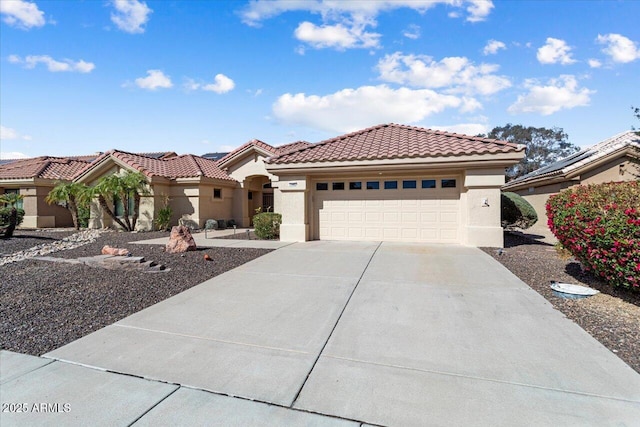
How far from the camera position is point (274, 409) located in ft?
8.91

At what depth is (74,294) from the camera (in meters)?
5.71

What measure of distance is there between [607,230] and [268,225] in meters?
10.6

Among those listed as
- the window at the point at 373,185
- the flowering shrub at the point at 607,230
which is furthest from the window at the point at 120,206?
the flowering shrub at the point at 607,230

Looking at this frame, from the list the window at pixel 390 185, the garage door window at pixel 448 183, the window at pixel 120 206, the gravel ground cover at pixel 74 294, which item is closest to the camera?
the gravel ground cover at pixel 74 294

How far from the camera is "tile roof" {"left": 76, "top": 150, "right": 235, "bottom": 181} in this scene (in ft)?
56.2

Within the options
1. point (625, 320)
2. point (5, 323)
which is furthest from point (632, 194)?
point (5, 323)

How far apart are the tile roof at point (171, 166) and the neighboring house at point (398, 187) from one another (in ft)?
25.6

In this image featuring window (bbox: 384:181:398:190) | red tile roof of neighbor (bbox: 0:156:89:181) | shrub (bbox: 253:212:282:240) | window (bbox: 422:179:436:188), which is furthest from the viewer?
red tile roof of neighbor (bbox: 0:156:89:181)

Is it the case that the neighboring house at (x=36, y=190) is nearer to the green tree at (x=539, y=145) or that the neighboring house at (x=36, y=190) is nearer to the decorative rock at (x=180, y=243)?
the decorative rock at (x=180, y=243)

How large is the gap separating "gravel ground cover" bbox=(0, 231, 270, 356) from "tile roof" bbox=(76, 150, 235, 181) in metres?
9.40

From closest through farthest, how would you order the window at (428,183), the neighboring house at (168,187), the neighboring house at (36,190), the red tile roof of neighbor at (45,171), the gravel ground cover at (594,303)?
the gravel ground cover at (594,303), the window at (428,183), the neighboring house at (168,187), the neighboring house at (36,190), the red tile roof of neighbor at (45,171)

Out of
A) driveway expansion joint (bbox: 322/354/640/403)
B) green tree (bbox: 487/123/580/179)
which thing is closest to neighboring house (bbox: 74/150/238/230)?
driveway expansion joint (bbox: 322/354/640/403)

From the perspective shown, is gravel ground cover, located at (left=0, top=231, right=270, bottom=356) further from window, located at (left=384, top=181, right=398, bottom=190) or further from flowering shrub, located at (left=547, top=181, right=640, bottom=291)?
flowering shrub, located at (left=547, top=181, right=640, bottom=291)

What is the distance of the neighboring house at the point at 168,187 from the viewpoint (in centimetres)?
1711
